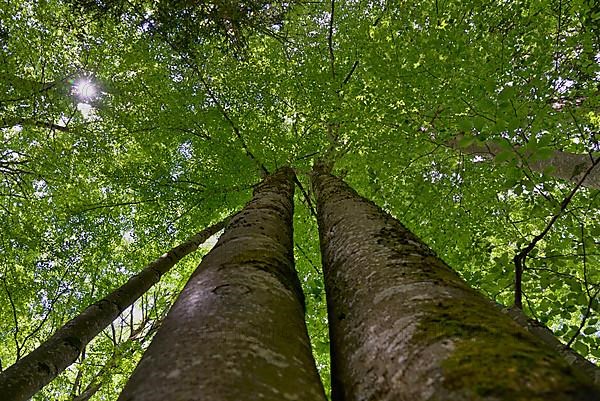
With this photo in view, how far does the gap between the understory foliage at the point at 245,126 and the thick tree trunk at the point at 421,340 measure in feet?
11.9

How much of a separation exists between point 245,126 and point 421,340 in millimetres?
7273

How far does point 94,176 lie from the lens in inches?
396

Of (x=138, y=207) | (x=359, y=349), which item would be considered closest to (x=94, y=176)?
(x=138, y=207)

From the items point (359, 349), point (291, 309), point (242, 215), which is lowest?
point (359, 349)

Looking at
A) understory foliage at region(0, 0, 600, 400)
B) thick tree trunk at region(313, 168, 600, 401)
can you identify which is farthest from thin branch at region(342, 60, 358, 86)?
thick tree trunk at region(313, 168, 600, 401)

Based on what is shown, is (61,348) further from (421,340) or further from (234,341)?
(421,340)

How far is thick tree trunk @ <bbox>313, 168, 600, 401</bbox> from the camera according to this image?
85 cm

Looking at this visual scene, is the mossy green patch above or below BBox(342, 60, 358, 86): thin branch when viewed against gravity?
below

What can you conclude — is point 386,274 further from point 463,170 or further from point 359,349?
point 463,170

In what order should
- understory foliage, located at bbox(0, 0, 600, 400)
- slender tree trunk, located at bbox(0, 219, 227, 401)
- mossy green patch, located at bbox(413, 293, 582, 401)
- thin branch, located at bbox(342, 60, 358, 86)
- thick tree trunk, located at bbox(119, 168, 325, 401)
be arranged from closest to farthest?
mossy green patch, located at bbox(413, 293, 582, 401) < thick tree trunk, located at bbox(119, 168, 325, 401) < slender tree trunk, located at bbox(0, 219, 227, 401) < understory foliage, located at bbox(0, 0, 600, 400) < thin branch, located at bbox(342, 60, 358, 86)

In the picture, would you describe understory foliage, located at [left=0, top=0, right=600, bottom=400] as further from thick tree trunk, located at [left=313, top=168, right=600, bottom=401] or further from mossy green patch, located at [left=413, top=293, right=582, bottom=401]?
mossy green patch, located at [left=413, top=293, right=582, bottom=401]

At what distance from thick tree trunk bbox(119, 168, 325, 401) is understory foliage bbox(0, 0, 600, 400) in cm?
398

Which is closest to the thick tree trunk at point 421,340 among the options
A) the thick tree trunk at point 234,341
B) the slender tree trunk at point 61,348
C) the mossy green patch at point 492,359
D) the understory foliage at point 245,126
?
the mossy green patch at point 492,359

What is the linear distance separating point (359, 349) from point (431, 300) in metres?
0.30
